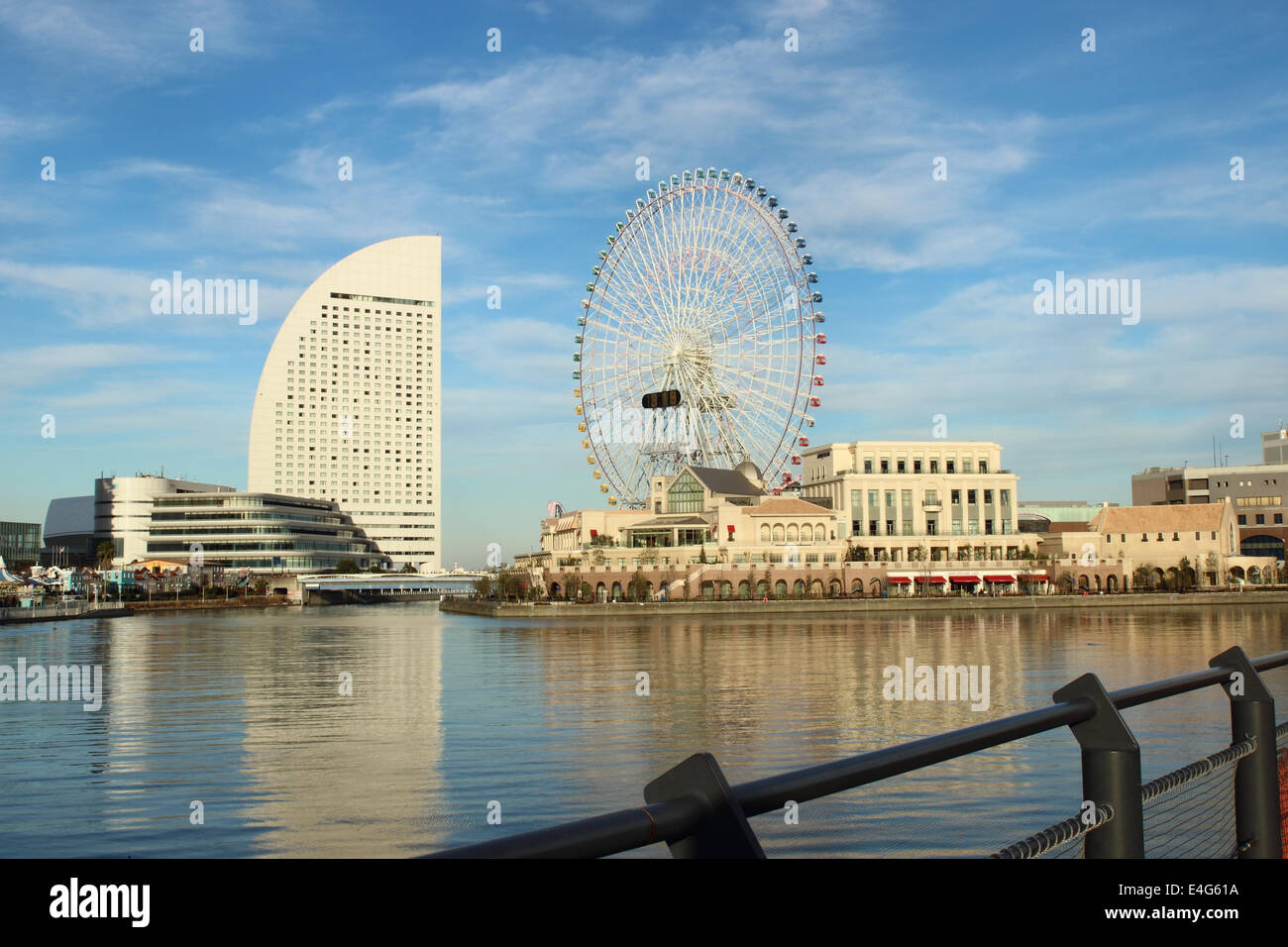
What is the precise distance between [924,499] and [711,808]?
14208 cm

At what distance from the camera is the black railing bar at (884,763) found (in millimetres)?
3029

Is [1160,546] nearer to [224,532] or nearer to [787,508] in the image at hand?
[787,508]

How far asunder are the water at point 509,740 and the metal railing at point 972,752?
1325cm

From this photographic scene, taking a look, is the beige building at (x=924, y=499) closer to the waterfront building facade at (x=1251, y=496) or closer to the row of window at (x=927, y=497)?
the row of window at (x=927, y=497)

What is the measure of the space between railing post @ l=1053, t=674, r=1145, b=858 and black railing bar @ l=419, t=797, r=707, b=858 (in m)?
2.12

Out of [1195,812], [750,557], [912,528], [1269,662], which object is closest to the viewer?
[1269,662]

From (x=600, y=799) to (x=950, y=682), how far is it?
25.6 meters

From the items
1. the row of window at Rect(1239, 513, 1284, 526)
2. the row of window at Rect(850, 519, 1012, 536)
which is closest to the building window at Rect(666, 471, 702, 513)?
the row of window at Rect(850, 519, 1012, 536)

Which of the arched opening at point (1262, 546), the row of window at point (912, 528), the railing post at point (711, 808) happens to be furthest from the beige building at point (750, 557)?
the railing post at point (711, 808)

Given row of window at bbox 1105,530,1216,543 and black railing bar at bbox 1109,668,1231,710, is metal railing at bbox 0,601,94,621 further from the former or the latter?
black railing bar at bbox 1109,668,1231,710

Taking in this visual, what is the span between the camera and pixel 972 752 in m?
3.58

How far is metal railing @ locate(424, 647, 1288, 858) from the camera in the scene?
8.71ft

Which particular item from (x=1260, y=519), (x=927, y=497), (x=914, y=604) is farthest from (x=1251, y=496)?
(x=914, y=604)
